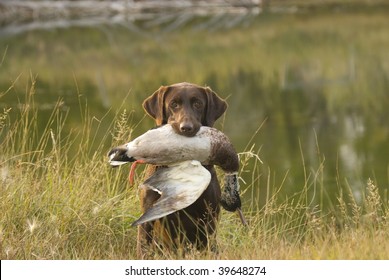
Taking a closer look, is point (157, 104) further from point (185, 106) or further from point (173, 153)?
point (173, 153)

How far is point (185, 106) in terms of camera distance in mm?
4047

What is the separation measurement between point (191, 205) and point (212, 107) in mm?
454

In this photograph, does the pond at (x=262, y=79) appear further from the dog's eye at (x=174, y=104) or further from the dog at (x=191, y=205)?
the dog's eye at (x=174, y=104)

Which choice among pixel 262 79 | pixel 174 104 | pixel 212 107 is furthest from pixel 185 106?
pixel 262 79

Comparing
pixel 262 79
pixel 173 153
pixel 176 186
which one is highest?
pixel 173 153

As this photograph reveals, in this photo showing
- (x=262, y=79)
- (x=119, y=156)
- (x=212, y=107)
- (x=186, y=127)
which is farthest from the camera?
(x=262, y=79)

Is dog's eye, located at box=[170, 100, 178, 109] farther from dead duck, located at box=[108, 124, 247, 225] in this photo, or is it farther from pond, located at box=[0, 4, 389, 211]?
pond, located at box=[0, 4, 389, 211]

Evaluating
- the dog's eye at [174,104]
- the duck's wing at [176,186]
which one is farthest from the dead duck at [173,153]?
the dog's eye at [174,104]

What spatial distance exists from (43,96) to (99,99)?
3.93 ft

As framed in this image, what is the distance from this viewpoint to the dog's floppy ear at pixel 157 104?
13.6 feet

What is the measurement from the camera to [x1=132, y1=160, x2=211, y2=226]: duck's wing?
3.84 m

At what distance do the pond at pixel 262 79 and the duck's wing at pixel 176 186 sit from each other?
5.73 ft

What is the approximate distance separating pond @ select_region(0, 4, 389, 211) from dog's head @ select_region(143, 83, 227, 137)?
4.98ft
